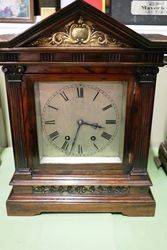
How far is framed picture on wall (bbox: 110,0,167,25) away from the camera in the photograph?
39.2 inches

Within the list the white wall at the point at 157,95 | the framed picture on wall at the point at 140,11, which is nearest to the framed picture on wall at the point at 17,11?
the white wall at the point at 157,95

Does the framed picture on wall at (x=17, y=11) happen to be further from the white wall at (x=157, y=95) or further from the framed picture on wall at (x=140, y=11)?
the framed picture on wall at (x=140, y=11)

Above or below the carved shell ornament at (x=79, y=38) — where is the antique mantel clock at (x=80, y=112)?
below

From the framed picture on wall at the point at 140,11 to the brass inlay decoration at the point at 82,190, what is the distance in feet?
1.84

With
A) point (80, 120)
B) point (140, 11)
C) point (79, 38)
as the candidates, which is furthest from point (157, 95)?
point (79, 38)

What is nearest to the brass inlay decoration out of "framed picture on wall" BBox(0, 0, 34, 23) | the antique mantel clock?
the antique mantel clock

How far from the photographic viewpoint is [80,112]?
0.82m

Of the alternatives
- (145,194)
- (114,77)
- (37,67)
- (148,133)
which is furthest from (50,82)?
(145,194)

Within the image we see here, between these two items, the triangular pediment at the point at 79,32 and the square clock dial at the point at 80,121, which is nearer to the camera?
the triangular pediment at the point at 79,32

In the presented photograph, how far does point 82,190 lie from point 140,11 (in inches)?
24.6

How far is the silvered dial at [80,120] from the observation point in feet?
2.63

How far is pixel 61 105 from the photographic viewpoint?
81 cm

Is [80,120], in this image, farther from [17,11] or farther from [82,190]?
[17,11]

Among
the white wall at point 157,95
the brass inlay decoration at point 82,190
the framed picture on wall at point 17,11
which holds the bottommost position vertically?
the brass inlay decoration at point 82,190
